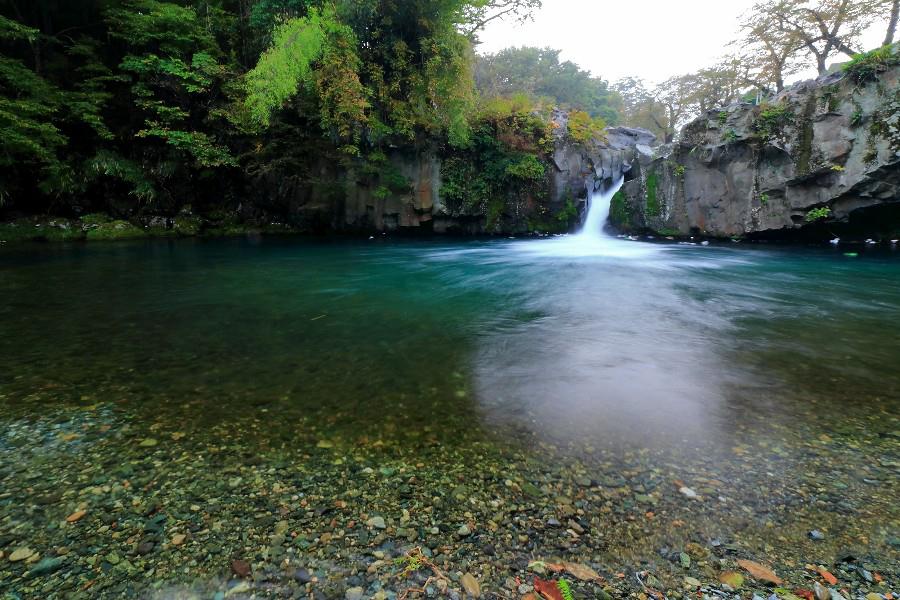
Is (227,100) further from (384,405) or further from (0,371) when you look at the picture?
(384,405)

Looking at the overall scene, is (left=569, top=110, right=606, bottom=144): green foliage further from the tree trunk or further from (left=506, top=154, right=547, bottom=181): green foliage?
the tree trunk

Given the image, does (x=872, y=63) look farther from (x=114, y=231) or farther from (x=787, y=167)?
(x=114, y=231)

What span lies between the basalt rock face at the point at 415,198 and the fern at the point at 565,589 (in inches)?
664

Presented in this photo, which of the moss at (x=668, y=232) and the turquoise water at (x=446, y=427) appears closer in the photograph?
the turquoise water at (x=446, y=427)

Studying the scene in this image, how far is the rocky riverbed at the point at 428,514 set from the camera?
174 centimetres

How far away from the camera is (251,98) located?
14.8 meters

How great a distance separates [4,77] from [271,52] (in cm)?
838

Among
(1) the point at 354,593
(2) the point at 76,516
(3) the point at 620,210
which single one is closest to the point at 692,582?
(1) the point at 354,593

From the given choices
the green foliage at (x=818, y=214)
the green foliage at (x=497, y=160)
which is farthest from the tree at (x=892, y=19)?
the green foliage at (x=497, y=160)

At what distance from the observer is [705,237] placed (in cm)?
1730

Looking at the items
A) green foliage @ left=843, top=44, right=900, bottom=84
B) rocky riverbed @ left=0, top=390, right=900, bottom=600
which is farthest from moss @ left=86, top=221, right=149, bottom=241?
green foliage @ left=843, top=44, right=900, bottom=84

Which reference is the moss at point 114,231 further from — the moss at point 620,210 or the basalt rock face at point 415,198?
the moss at point 620,210

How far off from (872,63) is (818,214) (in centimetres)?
443

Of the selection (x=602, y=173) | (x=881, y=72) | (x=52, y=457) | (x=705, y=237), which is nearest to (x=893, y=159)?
(x=881, y=72)
